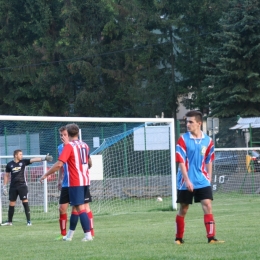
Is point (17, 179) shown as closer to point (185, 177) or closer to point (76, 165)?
point (76, 165)

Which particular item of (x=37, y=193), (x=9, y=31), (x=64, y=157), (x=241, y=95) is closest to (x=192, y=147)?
(x=64, y=157)

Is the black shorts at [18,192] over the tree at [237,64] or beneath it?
beneath

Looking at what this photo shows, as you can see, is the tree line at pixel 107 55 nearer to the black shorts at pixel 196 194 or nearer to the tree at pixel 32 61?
the tree at pixel 32 61

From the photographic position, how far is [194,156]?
990 centimetres

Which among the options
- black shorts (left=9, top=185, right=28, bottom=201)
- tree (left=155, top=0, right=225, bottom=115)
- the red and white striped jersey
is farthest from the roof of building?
the red and white striped jersey

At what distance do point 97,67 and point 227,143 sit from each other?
72.4 ft

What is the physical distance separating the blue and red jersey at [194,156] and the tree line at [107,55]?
109ft

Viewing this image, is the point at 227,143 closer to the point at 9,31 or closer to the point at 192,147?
the point at 192,147

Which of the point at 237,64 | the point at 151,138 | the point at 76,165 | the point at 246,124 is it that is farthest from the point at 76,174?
the point at 237,64

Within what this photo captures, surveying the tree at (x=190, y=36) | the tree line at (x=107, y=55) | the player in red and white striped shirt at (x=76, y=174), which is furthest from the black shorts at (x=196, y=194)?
the tree at (x=190, y=36)

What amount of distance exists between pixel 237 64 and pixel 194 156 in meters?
31.6

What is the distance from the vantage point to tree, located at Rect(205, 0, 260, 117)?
4003 centimetres

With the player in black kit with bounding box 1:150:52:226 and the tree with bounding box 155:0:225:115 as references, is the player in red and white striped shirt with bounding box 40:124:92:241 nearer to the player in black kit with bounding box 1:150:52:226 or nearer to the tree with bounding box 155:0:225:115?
the player in black kit with bounding box 1:150:52:226

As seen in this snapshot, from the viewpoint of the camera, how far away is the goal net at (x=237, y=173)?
1069 inches
